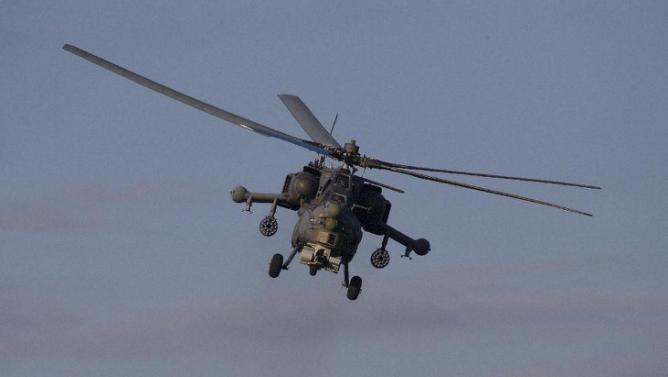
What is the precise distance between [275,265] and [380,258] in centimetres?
554

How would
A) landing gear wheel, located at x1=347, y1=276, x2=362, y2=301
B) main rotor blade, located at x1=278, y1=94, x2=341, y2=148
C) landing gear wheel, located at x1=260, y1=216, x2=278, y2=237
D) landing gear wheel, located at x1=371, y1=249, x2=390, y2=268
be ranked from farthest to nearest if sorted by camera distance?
1. main rotor blade, located at x1=278, y1=94, x2=341, y2=148
2. landing gear wheel, located at x1=371, y1=249, x2=390, y2=268
3. landing gear wheel, located at x1=260, y1=216, x2=278, y2=237
4. landing gear wheel, located at x1=347, y1=276, x2=362, y2=301

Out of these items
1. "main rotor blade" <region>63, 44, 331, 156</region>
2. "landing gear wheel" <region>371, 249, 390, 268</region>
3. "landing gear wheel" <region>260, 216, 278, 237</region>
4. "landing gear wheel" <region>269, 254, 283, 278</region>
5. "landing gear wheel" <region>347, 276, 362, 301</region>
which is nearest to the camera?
"main rotor blade" <region>63, 44, 331, 156</region>

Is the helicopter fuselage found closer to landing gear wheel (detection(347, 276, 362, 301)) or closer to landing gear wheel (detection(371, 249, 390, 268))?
landing gear wheel (detection(371, 249, 390, 268))

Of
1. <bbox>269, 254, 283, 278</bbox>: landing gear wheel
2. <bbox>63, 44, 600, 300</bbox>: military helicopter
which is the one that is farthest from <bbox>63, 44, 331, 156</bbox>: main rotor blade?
<bbox>269, 254, 283, 278</bbox>: landing gear wheel

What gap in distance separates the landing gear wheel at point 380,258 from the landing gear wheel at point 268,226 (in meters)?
5.34

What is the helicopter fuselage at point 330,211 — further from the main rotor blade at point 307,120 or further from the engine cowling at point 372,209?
the main rotor blade at point 307,120

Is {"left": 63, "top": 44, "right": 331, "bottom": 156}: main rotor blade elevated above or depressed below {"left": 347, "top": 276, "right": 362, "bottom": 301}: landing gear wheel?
above

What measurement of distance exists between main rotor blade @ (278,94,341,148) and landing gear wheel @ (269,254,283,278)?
23.2 feet

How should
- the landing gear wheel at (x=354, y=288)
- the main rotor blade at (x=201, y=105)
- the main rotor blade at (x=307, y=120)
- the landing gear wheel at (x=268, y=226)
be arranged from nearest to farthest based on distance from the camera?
the main rotor blade at (x=201, y=105), the landing gear wheel at (x=354, y=288), the landing gear wheel at (x=268, y=226), the main rotor blade at (x=307, y=120)

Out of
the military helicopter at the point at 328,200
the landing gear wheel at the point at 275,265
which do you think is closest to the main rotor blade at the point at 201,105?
the military helicopter at the point at 328,200

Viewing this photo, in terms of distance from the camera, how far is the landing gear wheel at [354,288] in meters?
76.4

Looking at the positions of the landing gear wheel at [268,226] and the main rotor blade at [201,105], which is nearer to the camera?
the main rotor blade at [201,105]

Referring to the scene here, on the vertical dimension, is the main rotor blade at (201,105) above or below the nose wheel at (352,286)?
above

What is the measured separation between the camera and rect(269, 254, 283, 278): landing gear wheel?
254ft
